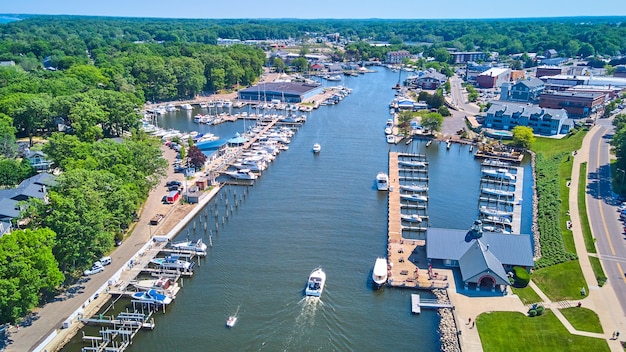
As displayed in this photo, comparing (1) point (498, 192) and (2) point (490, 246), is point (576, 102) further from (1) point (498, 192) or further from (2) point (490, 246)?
(2) point (490, 246)

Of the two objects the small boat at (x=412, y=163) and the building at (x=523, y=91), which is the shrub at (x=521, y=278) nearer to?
the small boat at (x=412, y=163)

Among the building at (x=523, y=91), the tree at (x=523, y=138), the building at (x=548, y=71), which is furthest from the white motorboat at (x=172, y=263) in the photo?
the building at (x=548, y=71)

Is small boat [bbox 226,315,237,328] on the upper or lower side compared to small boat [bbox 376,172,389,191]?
lower

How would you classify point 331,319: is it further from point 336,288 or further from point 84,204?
point 84,204

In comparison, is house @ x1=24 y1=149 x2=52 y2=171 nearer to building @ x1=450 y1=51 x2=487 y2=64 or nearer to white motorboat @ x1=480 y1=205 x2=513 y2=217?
white motorboat @ x1=480 y1=205 x2=513 y2=217

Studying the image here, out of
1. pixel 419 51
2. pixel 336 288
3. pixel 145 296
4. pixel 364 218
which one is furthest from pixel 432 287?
pixel 419 51

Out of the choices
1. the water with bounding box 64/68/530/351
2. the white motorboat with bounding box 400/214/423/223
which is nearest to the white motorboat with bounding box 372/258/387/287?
the water with bounding box 64/68/530/351

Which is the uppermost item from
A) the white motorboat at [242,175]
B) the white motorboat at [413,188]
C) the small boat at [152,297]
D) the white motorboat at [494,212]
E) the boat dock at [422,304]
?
the white motorboat at [242,175]
